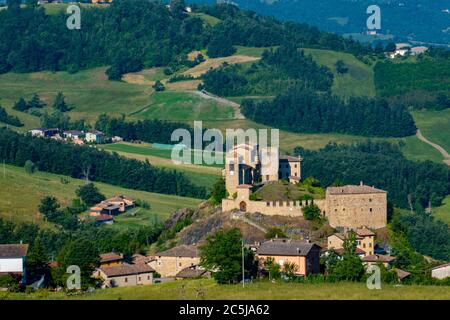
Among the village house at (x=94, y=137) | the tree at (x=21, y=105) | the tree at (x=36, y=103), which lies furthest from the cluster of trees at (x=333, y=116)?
the tree at (x=21, y=105)

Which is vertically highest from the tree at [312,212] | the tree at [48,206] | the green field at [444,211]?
the tree at [312,212]

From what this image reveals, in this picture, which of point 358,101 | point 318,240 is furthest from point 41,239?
point 358,101

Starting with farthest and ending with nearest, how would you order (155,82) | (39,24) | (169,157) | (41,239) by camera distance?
1. (39,24)
2. (155,82)
3. (169,157)
4. (41,239)

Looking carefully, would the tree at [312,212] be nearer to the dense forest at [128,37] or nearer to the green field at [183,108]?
the green field at [183,108]

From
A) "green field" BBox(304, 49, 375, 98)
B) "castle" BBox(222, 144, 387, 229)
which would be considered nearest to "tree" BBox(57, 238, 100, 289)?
"castle" BBox(222, 144, 387, 229)

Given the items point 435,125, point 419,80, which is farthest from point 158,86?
point 435,125

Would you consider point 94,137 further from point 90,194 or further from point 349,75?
point 349,75

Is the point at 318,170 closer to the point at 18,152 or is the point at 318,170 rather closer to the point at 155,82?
the point at 18,152
